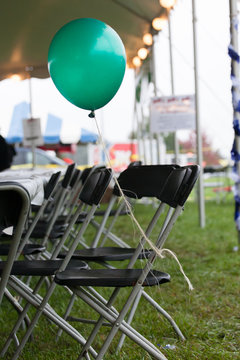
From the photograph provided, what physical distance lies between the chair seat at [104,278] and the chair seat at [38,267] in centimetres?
16

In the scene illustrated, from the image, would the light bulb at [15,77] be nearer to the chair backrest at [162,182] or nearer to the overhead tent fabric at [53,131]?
the overhead tent fabric at [53,131]

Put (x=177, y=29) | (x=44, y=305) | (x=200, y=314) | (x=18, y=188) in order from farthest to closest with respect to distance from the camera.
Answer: (x=177, y=29), (x=200, y=314), (x=44, y=305), (x=18, y=188)

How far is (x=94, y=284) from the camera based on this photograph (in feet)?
6.32

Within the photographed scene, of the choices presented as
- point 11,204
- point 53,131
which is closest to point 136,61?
point 53,131

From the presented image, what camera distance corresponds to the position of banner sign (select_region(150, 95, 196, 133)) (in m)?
7.16

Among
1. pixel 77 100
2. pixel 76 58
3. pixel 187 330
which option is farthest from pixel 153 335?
pixel 76 58

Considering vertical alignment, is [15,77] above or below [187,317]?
above

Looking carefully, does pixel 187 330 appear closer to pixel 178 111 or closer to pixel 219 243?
pixel 219 243

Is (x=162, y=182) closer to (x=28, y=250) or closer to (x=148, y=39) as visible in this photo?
(x=28, y=250)

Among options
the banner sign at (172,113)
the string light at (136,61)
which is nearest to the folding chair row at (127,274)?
the banner sign at (172,113)

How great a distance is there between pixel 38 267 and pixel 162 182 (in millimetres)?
583

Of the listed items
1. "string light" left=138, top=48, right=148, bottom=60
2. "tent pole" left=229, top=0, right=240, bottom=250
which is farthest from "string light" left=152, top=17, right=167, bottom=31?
"tent pole" left=229, top=0, right=240, bottom=250

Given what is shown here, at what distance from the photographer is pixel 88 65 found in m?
2.67

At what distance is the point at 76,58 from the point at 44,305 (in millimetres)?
1168
